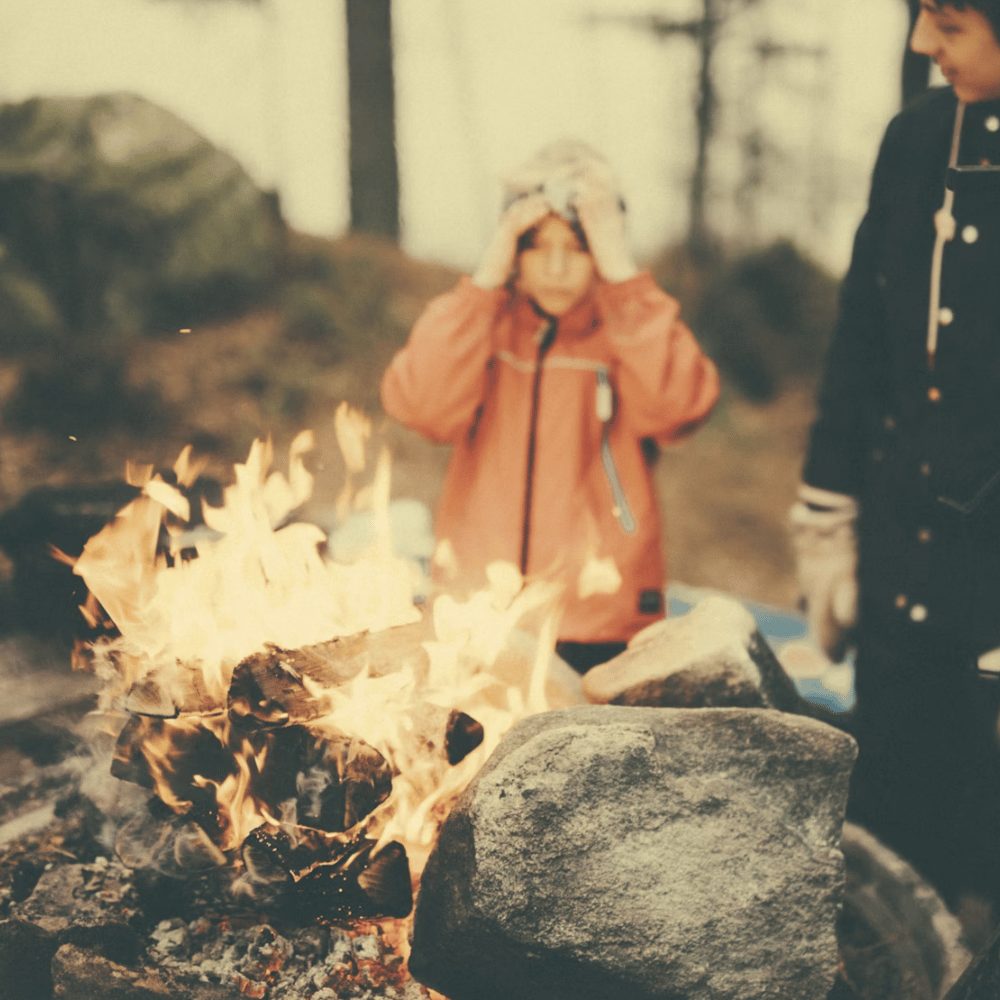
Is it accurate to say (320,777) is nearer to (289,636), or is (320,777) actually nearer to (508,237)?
(289,636)

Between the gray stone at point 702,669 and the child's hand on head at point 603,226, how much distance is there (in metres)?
1.16

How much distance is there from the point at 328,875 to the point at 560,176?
7.36 ft

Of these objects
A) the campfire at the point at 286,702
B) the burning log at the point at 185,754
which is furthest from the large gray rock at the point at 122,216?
the burning log at the point at 185,754

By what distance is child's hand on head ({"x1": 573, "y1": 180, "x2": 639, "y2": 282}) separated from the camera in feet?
11.2

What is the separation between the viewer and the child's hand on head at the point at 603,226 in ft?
11.2

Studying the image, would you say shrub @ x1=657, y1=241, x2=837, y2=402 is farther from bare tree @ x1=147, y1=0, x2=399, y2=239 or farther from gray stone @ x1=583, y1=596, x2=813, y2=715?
gray stone @ x1=583, y1=596, x2=813, y2=715

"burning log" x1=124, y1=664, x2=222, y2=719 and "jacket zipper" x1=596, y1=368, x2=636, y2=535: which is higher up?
"jacket zipper" x1=596, y1=368, x2=636, y2=535

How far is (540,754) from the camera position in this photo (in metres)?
2.31

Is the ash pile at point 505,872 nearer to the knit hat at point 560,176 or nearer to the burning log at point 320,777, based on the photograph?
the burning log at point 320,777

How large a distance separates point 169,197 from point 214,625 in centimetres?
830

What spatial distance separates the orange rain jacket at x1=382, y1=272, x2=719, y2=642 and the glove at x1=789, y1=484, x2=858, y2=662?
497 mm

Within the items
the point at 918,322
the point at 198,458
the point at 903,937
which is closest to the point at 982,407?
the point at 918,322

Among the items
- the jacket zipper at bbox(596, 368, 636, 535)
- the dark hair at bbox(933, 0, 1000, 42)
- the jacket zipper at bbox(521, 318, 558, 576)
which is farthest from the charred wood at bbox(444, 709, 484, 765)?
the dark hair at bbox(933, 0, 1000, 42)

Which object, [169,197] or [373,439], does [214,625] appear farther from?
[169,197]
